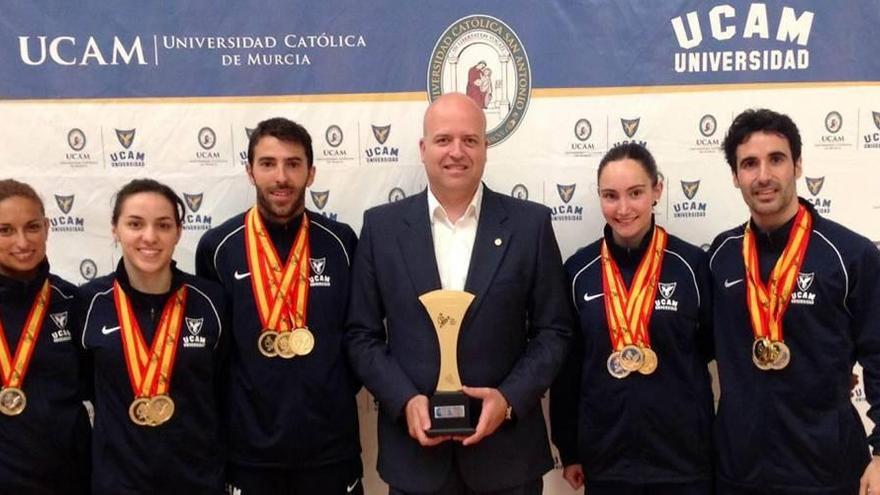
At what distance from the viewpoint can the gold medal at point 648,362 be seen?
2583mm

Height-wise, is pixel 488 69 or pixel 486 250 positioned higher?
pixel 488 69

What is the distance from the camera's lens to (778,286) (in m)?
2.47

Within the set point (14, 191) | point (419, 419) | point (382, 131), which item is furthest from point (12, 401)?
point (382, 131)

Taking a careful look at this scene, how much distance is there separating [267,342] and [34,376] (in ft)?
2.61

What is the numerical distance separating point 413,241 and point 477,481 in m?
0.83

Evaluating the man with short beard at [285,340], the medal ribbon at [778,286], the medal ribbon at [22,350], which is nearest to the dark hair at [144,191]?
the man with short beard at [285,340]

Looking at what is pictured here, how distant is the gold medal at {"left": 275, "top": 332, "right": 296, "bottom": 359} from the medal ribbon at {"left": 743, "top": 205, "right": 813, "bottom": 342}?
5.32ft

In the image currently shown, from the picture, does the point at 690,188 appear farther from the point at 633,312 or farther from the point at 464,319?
the point at 464,319

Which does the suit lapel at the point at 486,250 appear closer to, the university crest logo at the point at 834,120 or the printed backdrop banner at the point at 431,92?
the printed backdrop banner at the point at 431,92

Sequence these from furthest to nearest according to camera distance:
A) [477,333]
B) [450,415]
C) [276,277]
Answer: [276,277]
[477,333]
[450,415]

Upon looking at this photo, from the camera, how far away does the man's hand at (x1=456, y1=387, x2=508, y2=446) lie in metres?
2.29

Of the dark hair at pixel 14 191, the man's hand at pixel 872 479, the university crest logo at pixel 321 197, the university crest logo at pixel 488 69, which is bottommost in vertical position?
the man's hand at pixel 872 479

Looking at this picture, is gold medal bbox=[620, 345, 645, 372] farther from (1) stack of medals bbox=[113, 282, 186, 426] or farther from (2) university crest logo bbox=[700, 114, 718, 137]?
(1) stack of medals bbox=[113, 282, 186, 426]

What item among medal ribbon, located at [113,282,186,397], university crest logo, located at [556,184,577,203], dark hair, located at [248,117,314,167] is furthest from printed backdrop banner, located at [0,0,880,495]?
medal ribbon, located at [113,282,186,397]
